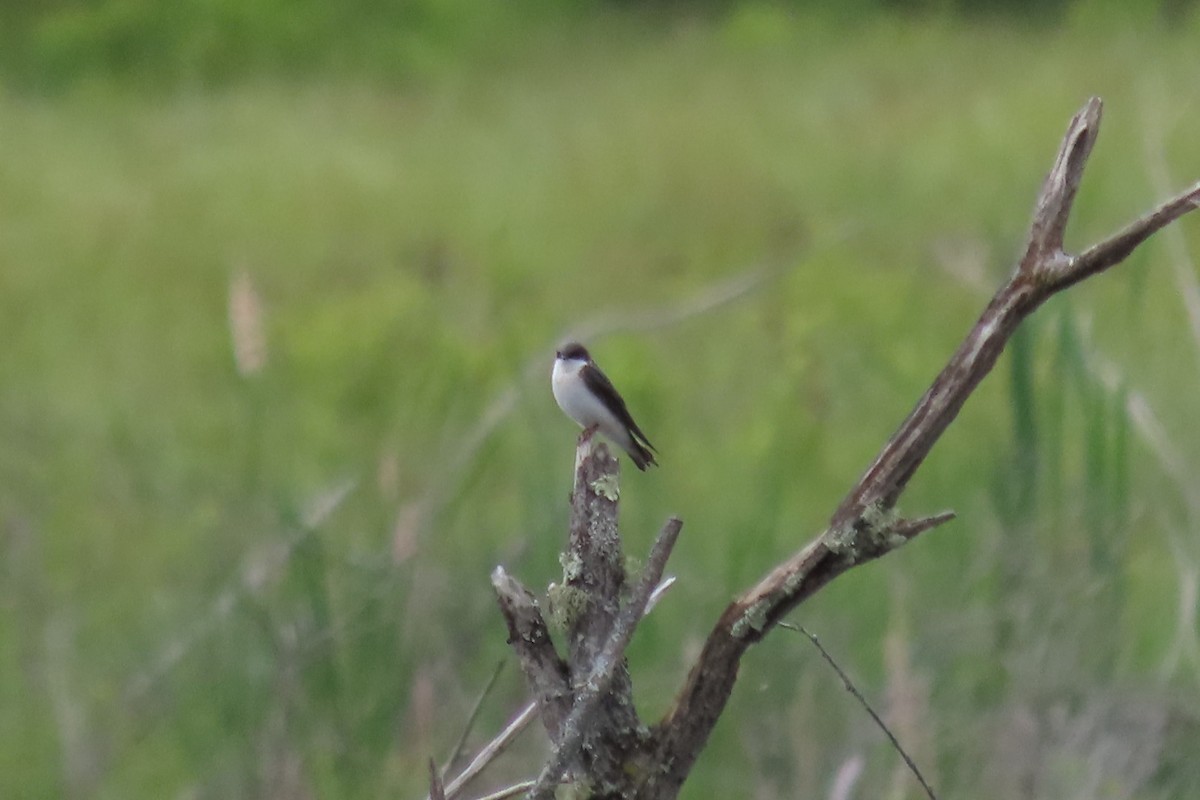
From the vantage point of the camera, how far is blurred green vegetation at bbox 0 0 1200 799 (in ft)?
9.81

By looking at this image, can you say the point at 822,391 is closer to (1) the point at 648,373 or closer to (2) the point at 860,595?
(1) the point at 648,373

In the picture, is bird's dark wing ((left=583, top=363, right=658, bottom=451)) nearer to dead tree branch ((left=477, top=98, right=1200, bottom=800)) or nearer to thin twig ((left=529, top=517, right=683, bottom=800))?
dead tree branch ((left=477, top=98, right=1200, bottom=800))

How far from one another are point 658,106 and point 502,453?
6.86m

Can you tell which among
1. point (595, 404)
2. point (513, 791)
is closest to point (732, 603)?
point (513, 791)

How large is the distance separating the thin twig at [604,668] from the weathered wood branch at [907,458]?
0.19 ft

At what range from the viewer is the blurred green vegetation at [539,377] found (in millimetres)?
2990

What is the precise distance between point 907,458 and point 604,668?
26 cm

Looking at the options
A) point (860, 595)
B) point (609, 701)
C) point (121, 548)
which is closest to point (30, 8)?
point (121, 548)

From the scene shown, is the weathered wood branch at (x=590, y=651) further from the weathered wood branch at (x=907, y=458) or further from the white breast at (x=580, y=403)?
the white breast at (x=580, y=403)

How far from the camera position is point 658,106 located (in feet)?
43.0

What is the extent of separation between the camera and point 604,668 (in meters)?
1.14

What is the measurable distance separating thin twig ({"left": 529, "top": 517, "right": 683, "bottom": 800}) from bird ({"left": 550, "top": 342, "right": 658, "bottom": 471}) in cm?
103

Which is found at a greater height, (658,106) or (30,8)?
(30,8)

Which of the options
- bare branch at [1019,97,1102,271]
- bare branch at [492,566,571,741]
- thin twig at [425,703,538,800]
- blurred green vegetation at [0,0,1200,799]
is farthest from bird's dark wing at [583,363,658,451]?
bare branch at [1019,97,1102,271]
